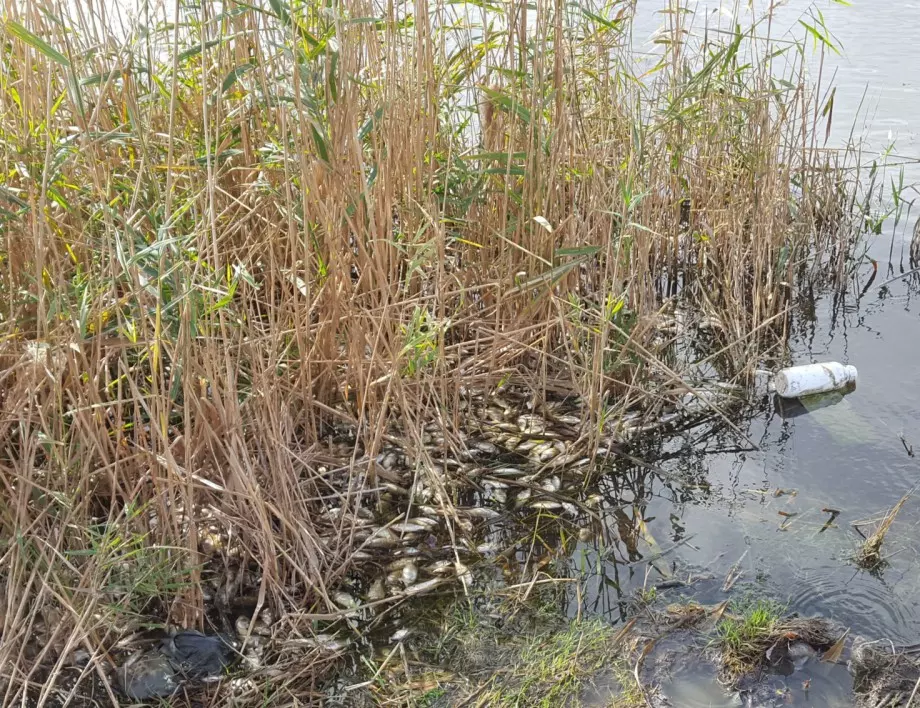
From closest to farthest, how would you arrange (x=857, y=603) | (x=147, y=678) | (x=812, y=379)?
(x=147, y=678), (x=857, y=603), (x=812, y=379)

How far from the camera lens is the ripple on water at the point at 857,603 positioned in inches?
84.6

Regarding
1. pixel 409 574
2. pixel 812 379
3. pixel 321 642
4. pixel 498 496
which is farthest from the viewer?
pixel 812 379

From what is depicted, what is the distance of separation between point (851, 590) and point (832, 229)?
2.31m

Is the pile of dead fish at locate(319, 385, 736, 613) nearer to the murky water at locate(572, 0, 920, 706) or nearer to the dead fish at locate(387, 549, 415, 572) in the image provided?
the dead fish at locate(387, 549, 415, 572)

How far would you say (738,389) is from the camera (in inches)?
128

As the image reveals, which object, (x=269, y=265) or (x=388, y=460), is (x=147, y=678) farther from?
(x=269, y=265)

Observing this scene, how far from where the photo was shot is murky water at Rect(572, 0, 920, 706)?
2.23 m

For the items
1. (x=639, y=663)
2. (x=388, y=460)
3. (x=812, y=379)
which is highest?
(x=812, y=379)

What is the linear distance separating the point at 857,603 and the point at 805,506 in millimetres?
430

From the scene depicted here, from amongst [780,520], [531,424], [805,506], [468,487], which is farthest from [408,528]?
[805,506]

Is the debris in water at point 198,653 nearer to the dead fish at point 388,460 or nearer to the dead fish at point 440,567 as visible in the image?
the dead fish at point 440,567

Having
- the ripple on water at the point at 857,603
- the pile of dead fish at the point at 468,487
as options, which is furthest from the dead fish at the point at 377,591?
the ripple on water at the point at 857,603

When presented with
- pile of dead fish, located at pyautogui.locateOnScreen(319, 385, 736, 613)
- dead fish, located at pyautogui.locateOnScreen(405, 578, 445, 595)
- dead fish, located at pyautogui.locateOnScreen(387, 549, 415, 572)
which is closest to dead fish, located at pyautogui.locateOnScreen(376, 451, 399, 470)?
pile of dead fish, located at pyautogui.locateOnScreen(319, 385, 736, 613)

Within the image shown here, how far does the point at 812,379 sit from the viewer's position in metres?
3.19
